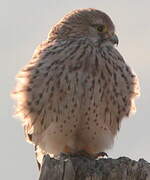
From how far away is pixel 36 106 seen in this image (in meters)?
8.55

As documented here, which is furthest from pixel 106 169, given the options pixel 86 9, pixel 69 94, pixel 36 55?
pixel 86 9

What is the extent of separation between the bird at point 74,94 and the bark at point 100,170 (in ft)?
7.61

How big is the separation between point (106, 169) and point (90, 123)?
259 centimetres

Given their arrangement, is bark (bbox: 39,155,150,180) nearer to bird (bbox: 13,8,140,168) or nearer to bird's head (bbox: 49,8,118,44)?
bird (bbox: 13,8,140,168)

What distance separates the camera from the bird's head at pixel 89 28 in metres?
9.11

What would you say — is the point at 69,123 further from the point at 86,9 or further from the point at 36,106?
the point at 86,9

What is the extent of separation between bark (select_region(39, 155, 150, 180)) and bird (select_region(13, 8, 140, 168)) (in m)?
2.32

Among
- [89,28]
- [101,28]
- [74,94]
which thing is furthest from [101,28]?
[74,94]

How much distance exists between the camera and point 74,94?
8.34 meters

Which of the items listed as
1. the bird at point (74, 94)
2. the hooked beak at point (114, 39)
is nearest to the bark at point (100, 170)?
the bird at point (74, 94)

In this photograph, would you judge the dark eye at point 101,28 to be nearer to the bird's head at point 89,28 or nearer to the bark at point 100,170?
the bird's head at point 89,28

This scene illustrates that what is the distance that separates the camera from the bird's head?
9.11 meters

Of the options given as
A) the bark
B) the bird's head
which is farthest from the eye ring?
the bark

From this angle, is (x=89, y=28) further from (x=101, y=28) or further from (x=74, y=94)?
(x=74, y=94)
